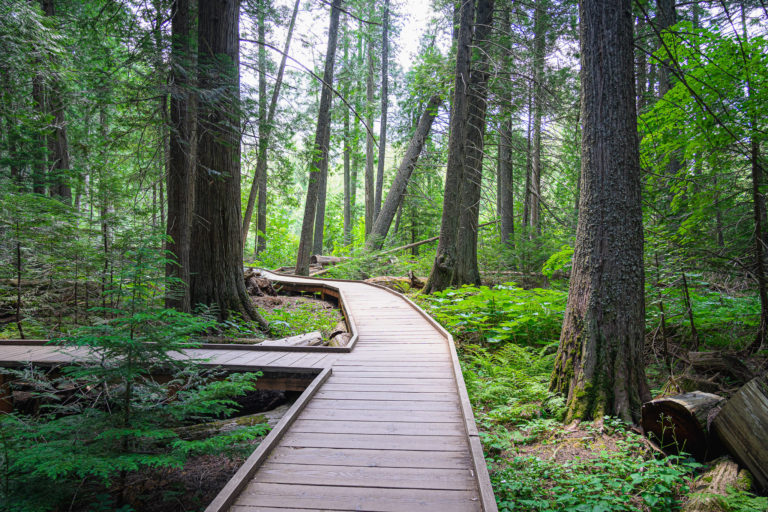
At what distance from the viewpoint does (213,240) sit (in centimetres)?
675

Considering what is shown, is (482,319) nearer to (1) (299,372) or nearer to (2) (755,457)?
(1) (299,372)

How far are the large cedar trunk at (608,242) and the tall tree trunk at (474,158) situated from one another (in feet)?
19.0

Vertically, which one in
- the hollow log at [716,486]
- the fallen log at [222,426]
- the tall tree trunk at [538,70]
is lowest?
the fallen log at [222,426]

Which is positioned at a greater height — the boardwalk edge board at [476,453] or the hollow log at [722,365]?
the hollow log at [722,365]

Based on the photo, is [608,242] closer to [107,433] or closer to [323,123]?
[107,433]

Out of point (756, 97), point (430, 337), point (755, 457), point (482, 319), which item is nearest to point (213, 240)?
point (430, 337)

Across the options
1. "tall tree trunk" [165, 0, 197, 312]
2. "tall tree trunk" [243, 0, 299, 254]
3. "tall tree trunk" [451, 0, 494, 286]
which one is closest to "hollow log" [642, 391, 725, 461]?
"tall tree trunk" [165, 0, 197, 312]

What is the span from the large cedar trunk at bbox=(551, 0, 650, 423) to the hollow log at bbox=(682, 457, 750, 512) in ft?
2.54

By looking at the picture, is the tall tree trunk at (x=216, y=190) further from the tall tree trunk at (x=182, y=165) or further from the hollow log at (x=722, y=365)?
the hollow log at (x=722, y=365)

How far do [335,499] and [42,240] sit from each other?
22.6 feet

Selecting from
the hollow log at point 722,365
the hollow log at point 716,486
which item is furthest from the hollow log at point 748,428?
the hollow log at point 722,365

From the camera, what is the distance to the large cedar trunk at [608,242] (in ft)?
12.2

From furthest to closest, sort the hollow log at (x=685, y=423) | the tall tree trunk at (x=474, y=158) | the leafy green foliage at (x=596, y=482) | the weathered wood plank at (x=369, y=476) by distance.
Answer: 1. the tall tree trunk at (x=474, y=158)
2. the hollow log at (x=685, y=423)
3. the leafy green foliage at (x=596, y=482)
4. the weathered wood plank at (x=369, y=476)

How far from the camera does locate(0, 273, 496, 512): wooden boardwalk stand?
2201 millimetres
